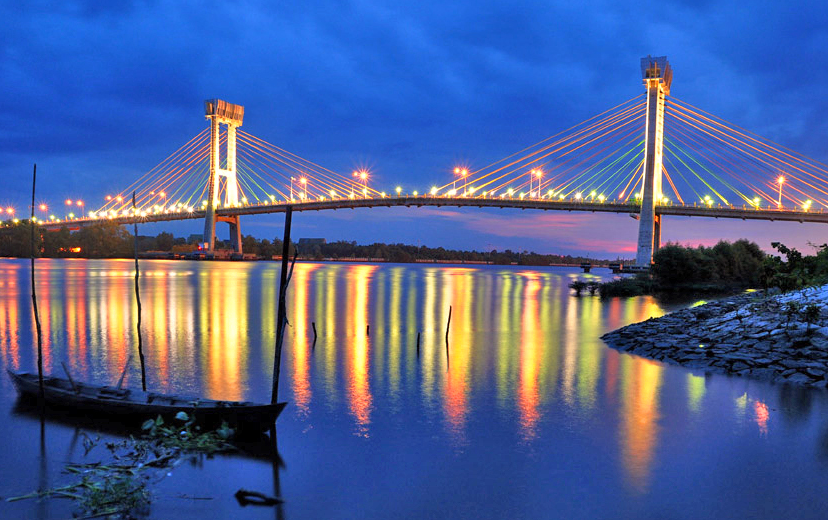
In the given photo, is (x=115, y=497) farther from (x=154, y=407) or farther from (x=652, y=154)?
(x=652, y=154)

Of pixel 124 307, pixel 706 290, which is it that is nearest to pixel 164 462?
pixel 124 307

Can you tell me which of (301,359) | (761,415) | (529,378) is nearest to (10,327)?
(301,359)

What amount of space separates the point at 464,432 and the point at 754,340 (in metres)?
9.61

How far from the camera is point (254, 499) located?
668 centimetres

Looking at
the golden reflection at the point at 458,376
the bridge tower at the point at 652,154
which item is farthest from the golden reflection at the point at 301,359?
the bridge tower at the point at 652,154

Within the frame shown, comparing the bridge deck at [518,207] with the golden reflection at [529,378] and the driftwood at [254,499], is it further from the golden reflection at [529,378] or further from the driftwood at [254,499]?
the driftwood at [254,499]

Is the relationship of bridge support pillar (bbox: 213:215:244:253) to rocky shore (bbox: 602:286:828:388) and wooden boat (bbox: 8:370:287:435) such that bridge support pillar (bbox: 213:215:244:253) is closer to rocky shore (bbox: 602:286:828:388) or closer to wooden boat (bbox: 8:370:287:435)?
rocky shore (bbox: 602:286:828:388)

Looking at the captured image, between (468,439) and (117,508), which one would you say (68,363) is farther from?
(468,439)

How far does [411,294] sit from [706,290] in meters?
22.3

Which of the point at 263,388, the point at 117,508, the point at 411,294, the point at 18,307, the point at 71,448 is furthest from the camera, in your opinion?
the point at 411,294

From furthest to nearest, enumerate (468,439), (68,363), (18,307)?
(18,307), (68,363), (468,439)

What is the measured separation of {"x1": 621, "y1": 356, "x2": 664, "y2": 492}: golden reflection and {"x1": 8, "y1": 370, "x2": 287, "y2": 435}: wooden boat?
5.13m

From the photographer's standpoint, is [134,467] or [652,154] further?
[652,154]

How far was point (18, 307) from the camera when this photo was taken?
26984 mm
